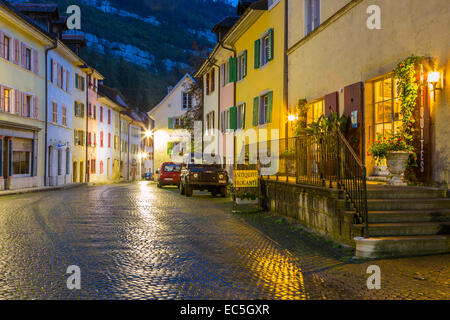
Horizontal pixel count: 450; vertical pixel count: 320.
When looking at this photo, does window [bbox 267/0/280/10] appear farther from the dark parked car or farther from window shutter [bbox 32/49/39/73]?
window shutter [bbox 32/49/39/73]

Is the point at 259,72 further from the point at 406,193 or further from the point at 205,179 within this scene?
the point at 406,193

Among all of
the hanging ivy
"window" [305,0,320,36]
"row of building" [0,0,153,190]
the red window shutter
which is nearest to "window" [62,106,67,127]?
"row of building" [0,0,153,190]

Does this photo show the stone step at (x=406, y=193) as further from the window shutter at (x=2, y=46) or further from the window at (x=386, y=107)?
the window shutter at (x=2, y=46)

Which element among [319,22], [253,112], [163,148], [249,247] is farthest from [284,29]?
[163,148]

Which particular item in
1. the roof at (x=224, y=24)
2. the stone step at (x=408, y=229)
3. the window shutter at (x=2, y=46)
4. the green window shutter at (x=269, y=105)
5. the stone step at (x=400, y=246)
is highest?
the roof at (x=224, y=24)

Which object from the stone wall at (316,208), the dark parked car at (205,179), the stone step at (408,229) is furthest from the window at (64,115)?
the stone step at (408,229)

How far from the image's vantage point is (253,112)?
22.1m

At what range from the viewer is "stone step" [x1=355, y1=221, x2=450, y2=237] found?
7.54 m

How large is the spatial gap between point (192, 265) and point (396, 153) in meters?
4.92

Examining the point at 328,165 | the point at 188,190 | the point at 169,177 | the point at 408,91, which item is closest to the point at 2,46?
the point at 169,177

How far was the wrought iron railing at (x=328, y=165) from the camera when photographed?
7.99m

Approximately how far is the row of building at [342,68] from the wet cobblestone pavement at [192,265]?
128 inches

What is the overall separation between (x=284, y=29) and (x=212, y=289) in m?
14.6
